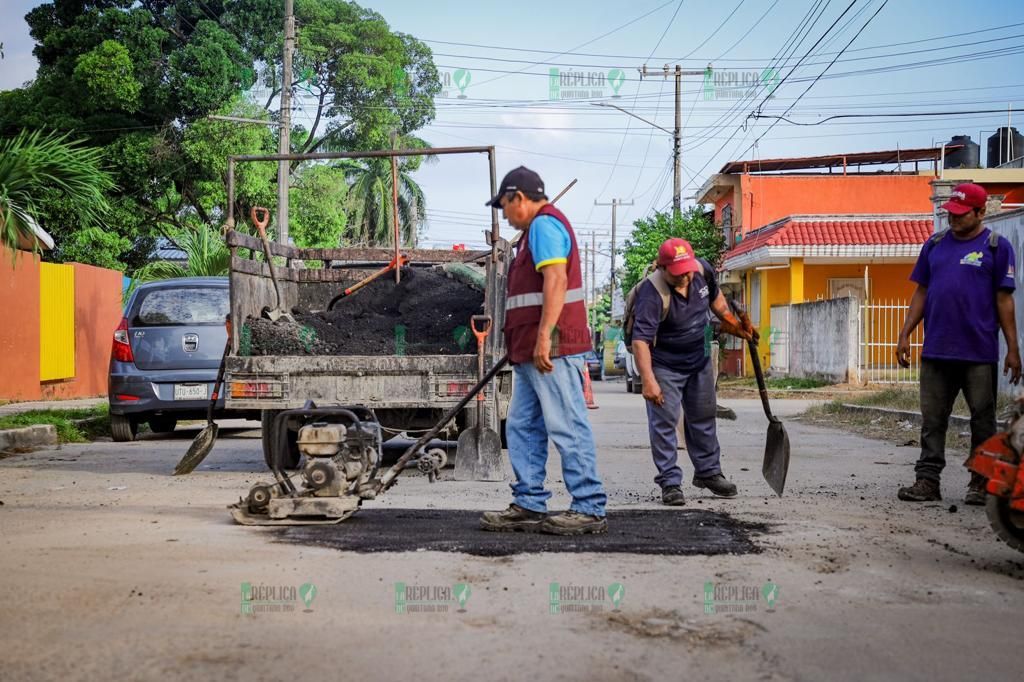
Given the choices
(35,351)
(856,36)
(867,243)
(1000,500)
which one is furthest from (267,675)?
(867,243)

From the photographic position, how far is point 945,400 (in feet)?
24.3

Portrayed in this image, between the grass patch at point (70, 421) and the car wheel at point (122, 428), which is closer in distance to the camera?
the car wheel at point (122, 428)

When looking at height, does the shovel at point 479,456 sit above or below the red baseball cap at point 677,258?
below

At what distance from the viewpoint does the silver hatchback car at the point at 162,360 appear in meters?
11.5

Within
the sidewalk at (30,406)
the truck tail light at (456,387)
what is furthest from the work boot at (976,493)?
the sidewalk at (30,406)

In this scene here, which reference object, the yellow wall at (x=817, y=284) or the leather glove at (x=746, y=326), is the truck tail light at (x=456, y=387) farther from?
the yellow wall at (x=817, y=284)

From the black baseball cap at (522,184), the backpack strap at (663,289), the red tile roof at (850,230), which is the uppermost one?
the red tile roof at (850,230)

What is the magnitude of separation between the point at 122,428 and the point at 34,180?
2.74 metres

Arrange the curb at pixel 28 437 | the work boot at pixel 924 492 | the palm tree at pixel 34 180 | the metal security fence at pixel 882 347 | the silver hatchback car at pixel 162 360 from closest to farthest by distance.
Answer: the work boot at pixel 924 492 < the curb at pixel 28 437 < the silver hatchback car at pixel 162 360 < the palm tree at pixel 34 180 < the metal security fence at pixel 882 347

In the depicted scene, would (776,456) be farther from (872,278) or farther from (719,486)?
(872,278)

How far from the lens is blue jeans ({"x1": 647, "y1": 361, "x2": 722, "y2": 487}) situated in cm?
732

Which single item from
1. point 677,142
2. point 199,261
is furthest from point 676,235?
point 199,261

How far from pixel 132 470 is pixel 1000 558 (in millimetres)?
6720

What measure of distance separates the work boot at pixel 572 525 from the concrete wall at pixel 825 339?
2006 centimetres
